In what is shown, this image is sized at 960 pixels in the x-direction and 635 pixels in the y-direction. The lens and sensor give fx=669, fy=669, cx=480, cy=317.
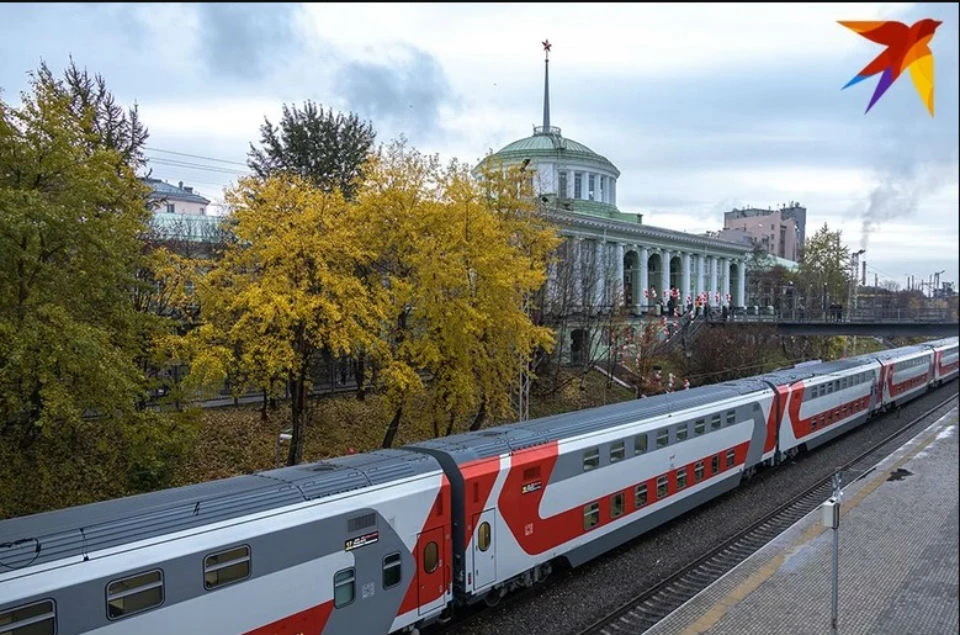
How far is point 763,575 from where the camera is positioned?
14820 millimetres

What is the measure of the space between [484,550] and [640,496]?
5.67m

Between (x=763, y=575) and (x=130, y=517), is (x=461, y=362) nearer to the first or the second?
(x=763, y=575)

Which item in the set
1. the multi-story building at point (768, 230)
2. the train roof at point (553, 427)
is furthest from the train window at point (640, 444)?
the multi-story building at point (768, 230)

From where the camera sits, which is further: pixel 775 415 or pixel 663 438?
pixel 775 415

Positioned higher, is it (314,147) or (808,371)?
(314,147)

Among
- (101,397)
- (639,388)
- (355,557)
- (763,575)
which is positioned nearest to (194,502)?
(355,557)

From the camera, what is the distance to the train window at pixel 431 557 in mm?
11648

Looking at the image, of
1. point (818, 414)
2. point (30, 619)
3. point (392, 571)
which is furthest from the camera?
point (818, 414)

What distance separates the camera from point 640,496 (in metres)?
16.7

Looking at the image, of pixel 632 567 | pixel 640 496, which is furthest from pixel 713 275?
pixel 632 567

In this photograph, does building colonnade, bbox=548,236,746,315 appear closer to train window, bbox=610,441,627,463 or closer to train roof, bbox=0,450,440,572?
train window, bbox=610,441,627,463

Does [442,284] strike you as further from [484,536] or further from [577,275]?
[577,275]

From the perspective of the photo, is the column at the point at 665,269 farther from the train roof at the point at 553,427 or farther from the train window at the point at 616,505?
the train window at the point at 616,505

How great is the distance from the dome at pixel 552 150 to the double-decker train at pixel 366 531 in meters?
46.9
